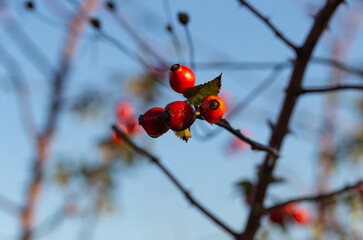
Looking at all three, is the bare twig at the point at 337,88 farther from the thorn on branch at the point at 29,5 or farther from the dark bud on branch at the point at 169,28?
the thorn on branch at the point at 29,5

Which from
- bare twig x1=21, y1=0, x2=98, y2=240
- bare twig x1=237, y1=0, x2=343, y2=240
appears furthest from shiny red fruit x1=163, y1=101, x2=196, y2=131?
bare twig x1=21, y1=0, x2=98, y2=240

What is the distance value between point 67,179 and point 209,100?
5233 millimetres

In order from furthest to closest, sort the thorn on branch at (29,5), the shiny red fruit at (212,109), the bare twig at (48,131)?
the bare twig at (48,131)
the thorn on branch at (29,5)
the shiny red fruit at (212,109)

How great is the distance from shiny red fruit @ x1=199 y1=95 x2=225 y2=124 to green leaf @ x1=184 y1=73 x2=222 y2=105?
2.1 inches

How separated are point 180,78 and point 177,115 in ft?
0.43

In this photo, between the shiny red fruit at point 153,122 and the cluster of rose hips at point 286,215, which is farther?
the cluster of rose hips at point 286,215

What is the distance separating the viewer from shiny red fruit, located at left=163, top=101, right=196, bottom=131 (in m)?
0.86

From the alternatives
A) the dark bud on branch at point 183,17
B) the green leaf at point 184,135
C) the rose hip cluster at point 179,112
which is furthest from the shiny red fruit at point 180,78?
the dark bud on branch at point 183,17

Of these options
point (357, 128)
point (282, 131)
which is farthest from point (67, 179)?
point (357, 128)

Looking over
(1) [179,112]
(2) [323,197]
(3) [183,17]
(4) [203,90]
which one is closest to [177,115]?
(1) [179,112]

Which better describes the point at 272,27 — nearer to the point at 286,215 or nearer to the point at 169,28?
the point at 169,28

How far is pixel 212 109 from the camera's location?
33.7 inches

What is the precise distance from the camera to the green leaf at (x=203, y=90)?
94 cm

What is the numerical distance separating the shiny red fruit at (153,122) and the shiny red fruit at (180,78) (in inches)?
3.0
